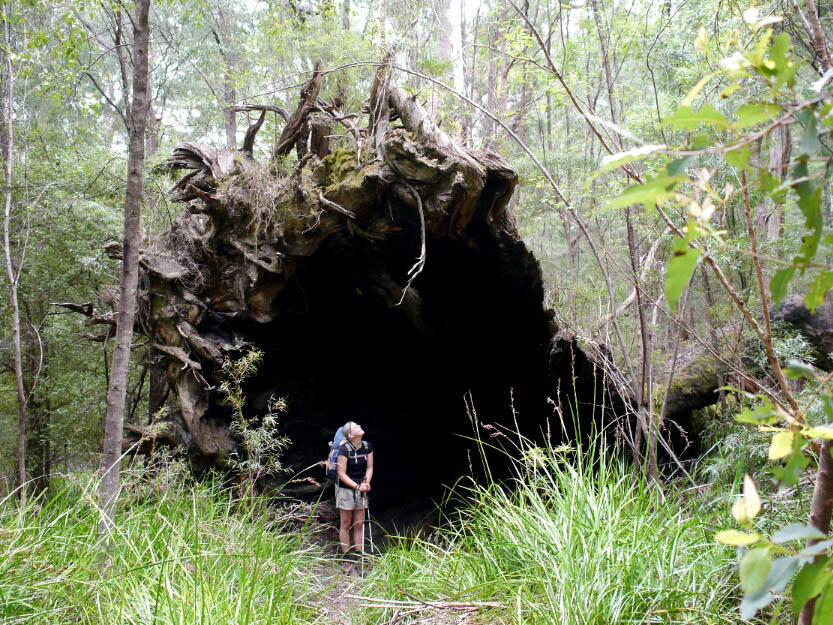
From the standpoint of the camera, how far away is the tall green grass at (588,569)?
2070mm

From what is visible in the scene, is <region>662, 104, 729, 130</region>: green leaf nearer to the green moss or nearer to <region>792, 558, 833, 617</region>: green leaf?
<region>792, 558, 833, 617</region>: green leaf

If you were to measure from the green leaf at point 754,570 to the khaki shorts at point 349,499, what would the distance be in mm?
4950

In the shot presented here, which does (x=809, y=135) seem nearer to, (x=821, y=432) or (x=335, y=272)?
(x=821, y=432)

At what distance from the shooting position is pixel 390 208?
5.01m

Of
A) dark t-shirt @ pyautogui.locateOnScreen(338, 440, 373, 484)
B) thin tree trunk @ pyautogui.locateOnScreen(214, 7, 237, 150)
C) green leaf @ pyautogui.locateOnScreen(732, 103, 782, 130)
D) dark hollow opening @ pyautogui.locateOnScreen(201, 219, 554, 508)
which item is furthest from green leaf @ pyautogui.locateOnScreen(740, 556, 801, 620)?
thin tree trunk @ pyautogui.locateOnScreen(214, 7, 237, 150)

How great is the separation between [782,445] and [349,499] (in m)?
4.95

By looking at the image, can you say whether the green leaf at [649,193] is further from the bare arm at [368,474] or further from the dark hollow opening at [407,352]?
the bare arm at [368,474]

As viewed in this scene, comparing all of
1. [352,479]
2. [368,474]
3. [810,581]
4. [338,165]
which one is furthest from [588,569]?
[338,165]

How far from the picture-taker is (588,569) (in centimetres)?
223

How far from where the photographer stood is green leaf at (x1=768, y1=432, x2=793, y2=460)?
2.31 feet

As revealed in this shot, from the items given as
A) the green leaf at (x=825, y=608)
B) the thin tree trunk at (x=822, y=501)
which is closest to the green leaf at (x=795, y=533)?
the green leaf at (x=825, y=608)

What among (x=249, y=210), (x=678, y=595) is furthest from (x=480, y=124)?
(x=678, y=595)

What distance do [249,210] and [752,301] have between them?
517cm

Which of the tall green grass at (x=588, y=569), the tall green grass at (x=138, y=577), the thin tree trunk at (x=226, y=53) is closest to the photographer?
the tall green grass at (x=588, y=569)
